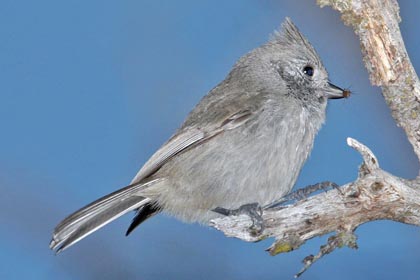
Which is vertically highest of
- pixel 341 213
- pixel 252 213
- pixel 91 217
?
pixel 91 217

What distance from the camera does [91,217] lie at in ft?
10.8

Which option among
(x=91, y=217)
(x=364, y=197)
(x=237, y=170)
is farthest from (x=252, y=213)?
(x=91, y=217)

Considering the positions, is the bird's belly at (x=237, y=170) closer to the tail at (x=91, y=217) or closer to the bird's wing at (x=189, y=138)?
the bird's wing at (x=189, y=138)

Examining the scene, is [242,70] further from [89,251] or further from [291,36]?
[89,251]

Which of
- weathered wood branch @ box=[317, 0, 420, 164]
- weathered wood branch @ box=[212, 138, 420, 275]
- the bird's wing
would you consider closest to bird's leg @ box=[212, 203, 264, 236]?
weathered wood branch @ box=[212, 138, 420, 275]

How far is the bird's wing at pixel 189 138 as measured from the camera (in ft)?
11.1

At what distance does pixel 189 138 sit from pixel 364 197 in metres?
1.07

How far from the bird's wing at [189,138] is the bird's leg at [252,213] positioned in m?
0.38

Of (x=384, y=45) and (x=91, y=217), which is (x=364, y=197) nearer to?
(x=384, y=45)

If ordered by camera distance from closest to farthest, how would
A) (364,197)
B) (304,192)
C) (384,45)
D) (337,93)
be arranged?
(364,197)
(384,45)
(304,192)
(337,93)

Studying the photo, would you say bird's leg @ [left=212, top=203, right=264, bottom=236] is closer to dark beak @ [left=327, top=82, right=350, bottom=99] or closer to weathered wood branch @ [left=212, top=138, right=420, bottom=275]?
weathered wood branch @ [left=212, top=138, right=420, bottom=275]

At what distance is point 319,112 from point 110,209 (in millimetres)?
1272

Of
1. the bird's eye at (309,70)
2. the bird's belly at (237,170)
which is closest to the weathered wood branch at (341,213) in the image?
the bird's belly at (237,170)

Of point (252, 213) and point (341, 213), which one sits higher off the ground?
point (252, 213)
